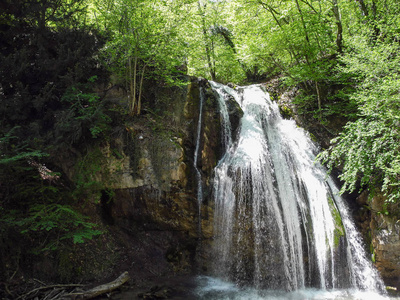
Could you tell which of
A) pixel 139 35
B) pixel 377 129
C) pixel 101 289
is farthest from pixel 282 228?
pixel 139 35

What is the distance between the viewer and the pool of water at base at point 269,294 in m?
6.49

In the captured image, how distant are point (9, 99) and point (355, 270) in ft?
33.3

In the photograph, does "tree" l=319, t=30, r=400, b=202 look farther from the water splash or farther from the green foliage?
the green foliage

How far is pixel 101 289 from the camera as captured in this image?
6172 mm

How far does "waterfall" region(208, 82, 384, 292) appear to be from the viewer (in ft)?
23.9

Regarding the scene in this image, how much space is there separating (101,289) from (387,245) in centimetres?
753

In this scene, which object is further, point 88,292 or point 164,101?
point 164,101

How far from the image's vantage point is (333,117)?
10.6 metres

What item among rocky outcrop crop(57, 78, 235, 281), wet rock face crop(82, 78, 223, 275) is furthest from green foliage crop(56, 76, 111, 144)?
wet rock face crop(82, 78, 223, 275)

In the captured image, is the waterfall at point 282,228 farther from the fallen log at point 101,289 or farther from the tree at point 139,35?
the tree at point 139,35

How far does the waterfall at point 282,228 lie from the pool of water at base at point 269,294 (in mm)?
231

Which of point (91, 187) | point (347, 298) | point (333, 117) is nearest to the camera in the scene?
point (347, 298)

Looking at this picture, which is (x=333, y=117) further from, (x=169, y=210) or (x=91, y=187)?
(x=91, y=187)

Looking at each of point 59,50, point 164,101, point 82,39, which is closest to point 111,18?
point 82,39
